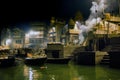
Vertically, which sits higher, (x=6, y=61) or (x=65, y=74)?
(x=6, y=61)

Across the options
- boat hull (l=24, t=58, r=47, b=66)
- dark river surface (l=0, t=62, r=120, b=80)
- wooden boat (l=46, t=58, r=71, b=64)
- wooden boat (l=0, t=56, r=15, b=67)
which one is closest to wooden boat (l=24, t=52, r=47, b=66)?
boat hull (l=24, t=58, r=47, b=66)

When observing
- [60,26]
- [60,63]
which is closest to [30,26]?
[60,26]

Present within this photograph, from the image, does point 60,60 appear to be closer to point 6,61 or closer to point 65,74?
point 6,61

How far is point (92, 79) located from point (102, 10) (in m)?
33.0

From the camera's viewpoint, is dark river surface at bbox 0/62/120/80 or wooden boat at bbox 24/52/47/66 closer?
dark river surface at bbox 0/62/120/80

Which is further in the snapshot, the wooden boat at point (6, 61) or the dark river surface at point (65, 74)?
the wooden boat at point (6, 61)

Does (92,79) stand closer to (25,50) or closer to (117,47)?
(117,47)

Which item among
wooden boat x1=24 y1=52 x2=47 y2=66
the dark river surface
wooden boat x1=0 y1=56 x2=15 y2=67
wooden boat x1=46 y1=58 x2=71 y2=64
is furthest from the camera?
wooden boat x1=46 y1=58 x2=71 y2=64

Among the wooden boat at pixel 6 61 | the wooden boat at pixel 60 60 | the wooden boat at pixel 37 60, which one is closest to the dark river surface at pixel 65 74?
the wooden boat at pixel 60 60

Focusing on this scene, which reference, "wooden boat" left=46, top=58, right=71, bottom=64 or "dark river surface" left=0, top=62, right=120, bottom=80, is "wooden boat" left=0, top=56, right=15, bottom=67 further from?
"wooden boat" left=46, top=58, right=71, bottom=64

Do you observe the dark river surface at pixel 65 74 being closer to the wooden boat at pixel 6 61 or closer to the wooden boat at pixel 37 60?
the wooden boat at pixel 37 60

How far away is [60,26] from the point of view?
71.1m

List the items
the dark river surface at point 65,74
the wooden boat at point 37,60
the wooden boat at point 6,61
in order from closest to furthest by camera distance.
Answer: the dark river surface at point 65,74 → the wooden boat at point 6,61 → the wooden boat at point 37,60

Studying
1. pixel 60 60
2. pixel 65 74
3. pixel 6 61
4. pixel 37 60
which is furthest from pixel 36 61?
pixel 65 74
